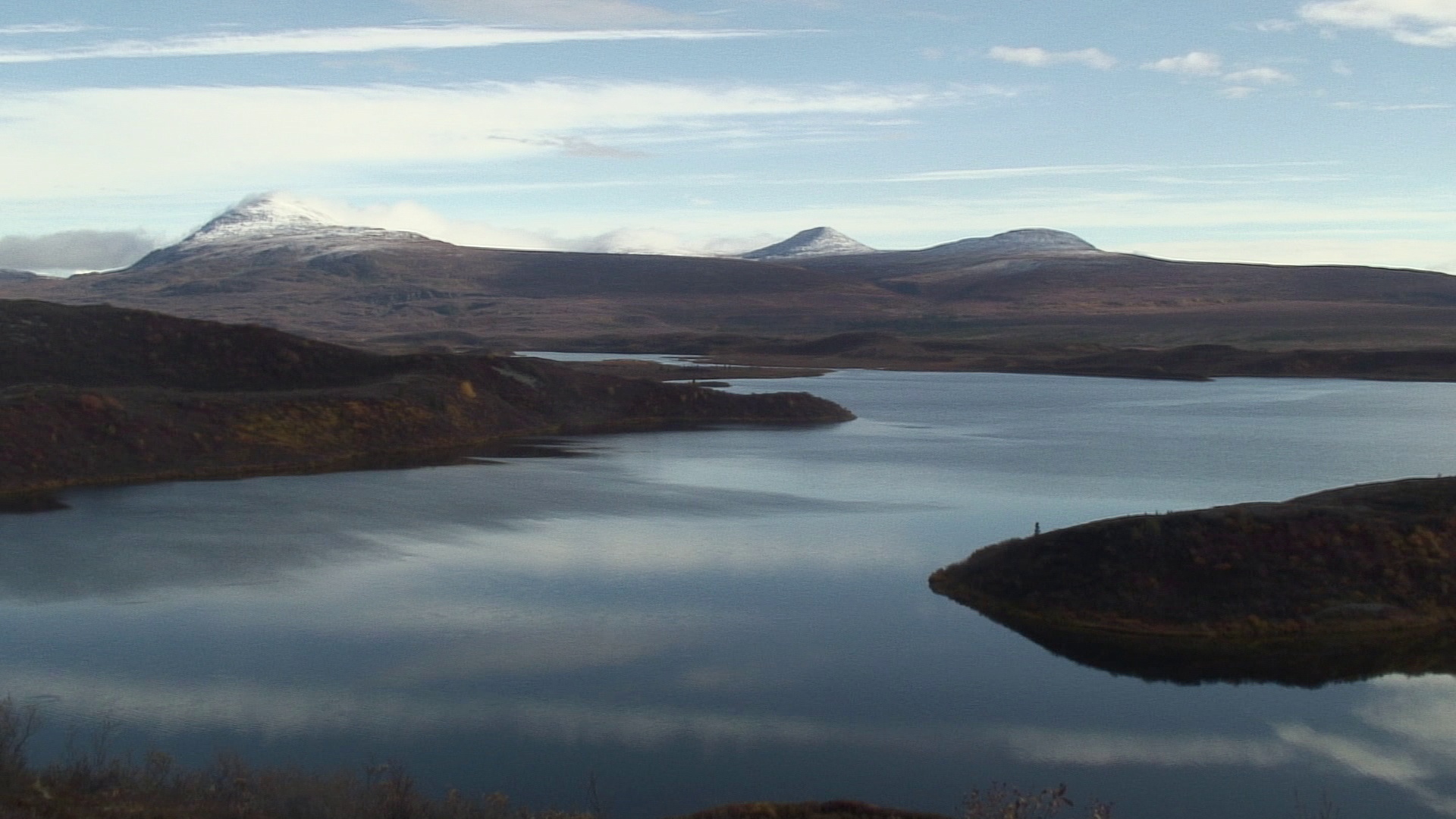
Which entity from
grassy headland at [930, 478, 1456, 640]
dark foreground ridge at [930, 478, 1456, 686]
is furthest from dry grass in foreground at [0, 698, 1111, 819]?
grassy headland at [930, 478, 1456, 640]

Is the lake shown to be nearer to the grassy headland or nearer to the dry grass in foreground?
the dry grass in foreground

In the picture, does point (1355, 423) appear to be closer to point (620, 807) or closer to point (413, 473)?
point (413, 473)

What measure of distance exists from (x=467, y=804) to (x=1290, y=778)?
11.8 meters

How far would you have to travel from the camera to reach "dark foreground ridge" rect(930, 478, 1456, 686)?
25.0 metres

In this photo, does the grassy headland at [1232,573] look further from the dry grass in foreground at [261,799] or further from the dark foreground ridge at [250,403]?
the dark foreground ridge at [250,403]

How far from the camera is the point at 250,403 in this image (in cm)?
5419

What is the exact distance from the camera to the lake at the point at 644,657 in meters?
18.4

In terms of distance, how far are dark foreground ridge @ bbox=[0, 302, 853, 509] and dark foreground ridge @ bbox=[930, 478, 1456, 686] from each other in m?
30.9

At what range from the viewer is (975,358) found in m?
139

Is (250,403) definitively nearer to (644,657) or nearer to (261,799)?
(644,657)

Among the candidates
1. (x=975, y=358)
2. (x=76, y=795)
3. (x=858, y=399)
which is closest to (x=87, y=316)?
(x=858, y=399)

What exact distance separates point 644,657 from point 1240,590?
13535 mm

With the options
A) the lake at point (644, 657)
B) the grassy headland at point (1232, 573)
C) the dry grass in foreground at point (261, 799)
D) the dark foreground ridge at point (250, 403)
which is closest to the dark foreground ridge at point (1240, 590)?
the grassy headland at point (1232, 573)

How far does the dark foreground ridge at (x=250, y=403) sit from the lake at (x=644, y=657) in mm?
4239
